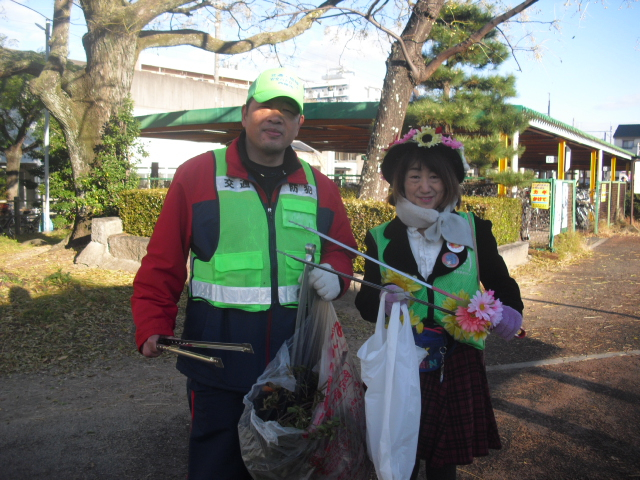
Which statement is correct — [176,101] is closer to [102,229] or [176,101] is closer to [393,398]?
[102,229]

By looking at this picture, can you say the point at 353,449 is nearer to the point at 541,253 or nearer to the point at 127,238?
the point at 127,238

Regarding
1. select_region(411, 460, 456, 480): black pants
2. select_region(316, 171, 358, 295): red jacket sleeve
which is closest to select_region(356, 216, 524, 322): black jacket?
select_region(316, 171, 358, 295): red jacket sleeve

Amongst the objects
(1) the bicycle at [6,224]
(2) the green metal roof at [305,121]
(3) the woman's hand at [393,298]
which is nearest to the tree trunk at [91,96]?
(2) the green metal roof at [305,121]

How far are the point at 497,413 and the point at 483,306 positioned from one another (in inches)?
84.2

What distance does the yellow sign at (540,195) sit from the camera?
466 inches

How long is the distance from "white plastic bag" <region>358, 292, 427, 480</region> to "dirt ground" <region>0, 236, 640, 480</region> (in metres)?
1.32

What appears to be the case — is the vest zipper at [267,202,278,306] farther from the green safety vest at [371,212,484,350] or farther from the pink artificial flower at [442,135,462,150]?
the pink artificial flower at [442,135,462,150]

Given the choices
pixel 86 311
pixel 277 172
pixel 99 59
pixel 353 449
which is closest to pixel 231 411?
pixel 353 449

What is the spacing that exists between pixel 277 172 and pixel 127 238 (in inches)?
300

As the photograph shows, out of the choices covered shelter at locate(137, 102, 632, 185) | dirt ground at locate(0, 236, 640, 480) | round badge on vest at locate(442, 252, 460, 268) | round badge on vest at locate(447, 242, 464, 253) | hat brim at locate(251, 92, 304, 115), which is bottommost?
dirt ground at locate(0, 236, 640, 480)

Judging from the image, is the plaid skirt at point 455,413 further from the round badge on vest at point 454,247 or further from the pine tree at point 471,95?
the pine tree at point 471,95

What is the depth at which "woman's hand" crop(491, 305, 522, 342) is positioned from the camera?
2.21m

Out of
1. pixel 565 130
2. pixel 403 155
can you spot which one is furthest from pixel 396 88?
pixel 565 130

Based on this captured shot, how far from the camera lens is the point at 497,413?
394cm
